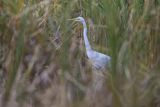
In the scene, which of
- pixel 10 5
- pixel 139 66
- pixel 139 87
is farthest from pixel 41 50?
pixel 139 87

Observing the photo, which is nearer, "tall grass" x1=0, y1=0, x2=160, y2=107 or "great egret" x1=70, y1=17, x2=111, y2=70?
"tall grass" x1=0, y1=0, x2=160, y2=107

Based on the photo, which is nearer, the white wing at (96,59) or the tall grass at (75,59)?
the tall grass at (75,59)

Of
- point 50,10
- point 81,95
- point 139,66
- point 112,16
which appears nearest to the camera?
point 112,16

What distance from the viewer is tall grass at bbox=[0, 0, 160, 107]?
7.39 ft

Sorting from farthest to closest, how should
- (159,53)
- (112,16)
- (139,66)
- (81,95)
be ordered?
(159,53), (139,66), (81,95), (112,16)

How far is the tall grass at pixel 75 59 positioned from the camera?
2252mm

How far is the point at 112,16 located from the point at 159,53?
3.01ft

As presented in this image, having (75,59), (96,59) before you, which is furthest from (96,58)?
(75,59)

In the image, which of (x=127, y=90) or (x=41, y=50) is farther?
(x=41, y=50)

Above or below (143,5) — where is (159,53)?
below

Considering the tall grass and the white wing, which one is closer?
the tall grass

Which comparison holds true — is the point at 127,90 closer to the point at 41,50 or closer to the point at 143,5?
the point at 41,50

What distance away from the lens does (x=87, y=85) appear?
8.27 feet

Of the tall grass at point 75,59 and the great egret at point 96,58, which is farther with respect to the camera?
the great egret at point 96,58
